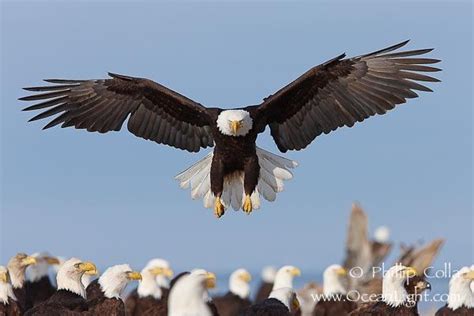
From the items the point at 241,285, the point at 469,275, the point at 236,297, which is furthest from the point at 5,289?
the point at 241,285

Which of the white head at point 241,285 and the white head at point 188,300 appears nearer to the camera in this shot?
the white head at point 188,300

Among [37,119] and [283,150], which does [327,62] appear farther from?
[37,119]

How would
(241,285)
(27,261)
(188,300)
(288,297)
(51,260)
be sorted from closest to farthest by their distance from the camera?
(188,300) → (288,297) → (27,261) → (51,260) → (241,285)

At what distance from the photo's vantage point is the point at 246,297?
13789 millimetres

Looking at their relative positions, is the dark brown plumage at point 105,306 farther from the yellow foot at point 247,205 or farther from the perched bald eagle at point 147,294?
the perched bald eagle at point 147,294

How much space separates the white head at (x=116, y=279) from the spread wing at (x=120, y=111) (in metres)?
1.52

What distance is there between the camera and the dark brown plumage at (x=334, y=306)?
446 inches

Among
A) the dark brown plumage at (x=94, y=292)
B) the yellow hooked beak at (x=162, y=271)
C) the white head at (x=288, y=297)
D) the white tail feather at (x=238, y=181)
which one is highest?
the white tail feather at (x=238, y=181)

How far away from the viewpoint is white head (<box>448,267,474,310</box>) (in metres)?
9.68

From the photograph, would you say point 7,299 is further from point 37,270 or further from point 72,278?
point 37,270

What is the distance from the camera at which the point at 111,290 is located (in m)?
9.45

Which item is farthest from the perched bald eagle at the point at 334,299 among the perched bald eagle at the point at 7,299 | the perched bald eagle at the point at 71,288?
the perched bald eagle at the point at 7,299

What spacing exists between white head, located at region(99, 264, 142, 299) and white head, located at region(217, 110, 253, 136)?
1.22 m

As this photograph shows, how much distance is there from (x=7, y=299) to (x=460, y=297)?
3.07 meters
